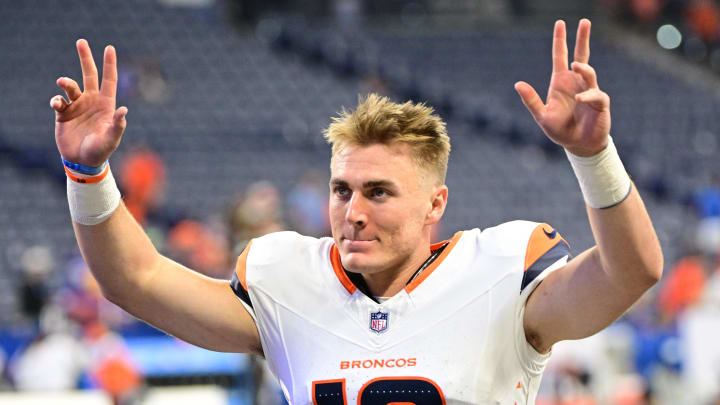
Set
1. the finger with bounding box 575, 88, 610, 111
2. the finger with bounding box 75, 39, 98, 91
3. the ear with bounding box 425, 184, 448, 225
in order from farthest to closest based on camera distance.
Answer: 1. the ear with bounding box 425, 184, 448, 225
2. the finger with bounding box 75, 39, 98, 91
3. the finger with bounding box 575, 88, 610, 111

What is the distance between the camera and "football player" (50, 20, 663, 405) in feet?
8.92

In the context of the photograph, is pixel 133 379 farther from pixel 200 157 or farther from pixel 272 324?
pixel 200 157

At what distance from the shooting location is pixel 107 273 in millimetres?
2848

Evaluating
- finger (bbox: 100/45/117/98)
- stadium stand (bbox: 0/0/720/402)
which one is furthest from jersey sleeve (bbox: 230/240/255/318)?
stadium stand (bbox: 0/0/720/402)

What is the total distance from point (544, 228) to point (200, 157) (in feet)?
38.2

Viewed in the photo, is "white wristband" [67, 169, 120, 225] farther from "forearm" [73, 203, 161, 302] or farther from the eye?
the eye

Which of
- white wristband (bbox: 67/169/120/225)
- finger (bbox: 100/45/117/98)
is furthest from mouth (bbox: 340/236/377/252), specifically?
finger (bbox: 100/45/117/98)

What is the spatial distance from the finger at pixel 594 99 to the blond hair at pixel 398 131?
525 millimetres

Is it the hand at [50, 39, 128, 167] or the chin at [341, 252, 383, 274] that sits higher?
the hand at [50, 39, 128, 167]

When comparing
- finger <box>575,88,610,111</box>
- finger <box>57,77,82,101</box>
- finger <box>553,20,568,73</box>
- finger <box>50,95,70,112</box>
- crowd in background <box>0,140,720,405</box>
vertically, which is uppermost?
finger <box>553,20,568,73</box>

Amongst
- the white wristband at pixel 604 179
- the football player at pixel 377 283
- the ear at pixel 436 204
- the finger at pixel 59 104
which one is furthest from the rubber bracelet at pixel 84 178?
the white wristband at pixel 604 179

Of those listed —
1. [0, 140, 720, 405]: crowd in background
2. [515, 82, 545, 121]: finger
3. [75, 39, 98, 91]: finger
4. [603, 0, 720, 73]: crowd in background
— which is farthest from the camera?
[603, 0, 720, 73]: crowd in background

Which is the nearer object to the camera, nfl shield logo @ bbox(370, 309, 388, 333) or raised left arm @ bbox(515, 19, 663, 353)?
raised left arm @ bbox(515, 19, 663, 353)

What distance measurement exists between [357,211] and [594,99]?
67cm
